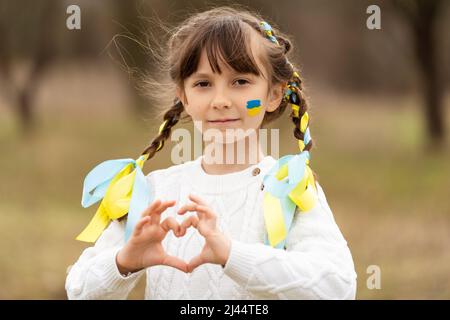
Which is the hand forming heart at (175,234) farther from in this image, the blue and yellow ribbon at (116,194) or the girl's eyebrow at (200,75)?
the girl's eyebrow at (200,75)

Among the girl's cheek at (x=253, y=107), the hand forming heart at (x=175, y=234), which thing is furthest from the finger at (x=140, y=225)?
the girl's cheek at (x=253, y=107)

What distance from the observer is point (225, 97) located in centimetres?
238

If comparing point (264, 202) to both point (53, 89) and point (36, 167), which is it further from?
point (53, 89)

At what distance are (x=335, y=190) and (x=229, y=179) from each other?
624cm

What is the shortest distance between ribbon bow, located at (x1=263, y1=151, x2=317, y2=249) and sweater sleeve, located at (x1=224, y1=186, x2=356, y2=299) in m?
0.05

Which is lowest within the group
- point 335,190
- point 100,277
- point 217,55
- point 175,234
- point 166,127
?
point 335,190

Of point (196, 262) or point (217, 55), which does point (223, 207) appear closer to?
point (196, 262)

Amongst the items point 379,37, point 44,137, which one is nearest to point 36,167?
point 44,137

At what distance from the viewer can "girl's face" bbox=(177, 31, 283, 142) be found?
7.88 ft

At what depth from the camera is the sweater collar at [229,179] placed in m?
2.49

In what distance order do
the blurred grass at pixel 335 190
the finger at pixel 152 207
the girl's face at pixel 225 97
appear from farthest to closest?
the blurred grass at pixel 335 190
the girl's face at pixel 225 97
the finger at pixel 152 207

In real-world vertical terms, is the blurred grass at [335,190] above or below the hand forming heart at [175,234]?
below

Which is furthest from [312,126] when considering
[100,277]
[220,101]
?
[100,277]

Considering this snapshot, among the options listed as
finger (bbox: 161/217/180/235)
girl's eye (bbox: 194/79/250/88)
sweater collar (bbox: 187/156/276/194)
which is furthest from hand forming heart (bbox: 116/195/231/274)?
girl's eye (bbox: 194/79/250/88)
